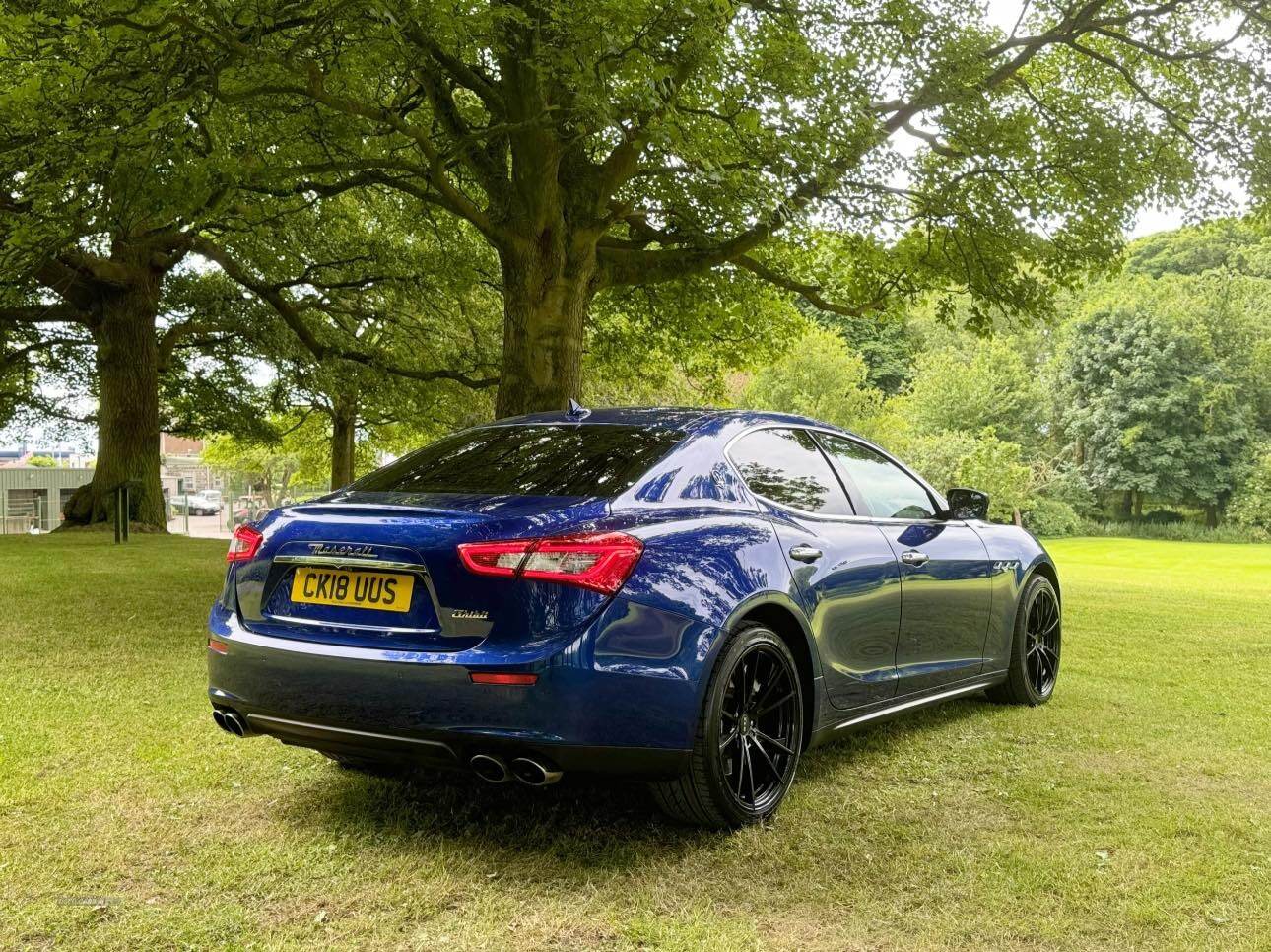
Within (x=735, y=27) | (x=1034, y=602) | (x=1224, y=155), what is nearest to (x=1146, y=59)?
(x=1224, y=155)

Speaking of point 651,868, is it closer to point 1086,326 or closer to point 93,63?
point 93,63

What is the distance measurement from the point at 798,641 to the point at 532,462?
124 centimetres

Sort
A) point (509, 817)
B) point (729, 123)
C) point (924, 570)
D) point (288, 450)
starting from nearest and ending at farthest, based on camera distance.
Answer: point (509, 817)
point (924, 570)
point (729, 123)
point (288, 450)

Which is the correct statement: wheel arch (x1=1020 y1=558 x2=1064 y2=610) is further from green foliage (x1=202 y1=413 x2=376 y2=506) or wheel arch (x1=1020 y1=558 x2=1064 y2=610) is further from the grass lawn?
green foliage (x1=202 y1=413 x2=376 y2=506)

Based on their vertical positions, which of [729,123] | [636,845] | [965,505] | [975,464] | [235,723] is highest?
[729,123]

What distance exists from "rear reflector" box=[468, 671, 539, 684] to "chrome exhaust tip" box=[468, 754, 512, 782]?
0.81ft

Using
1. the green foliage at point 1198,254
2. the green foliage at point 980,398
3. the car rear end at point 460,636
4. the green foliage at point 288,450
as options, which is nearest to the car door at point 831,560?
the car rear end at point 460,636

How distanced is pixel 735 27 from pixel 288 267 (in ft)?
33.7

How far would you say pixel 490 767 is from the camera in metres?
3.60

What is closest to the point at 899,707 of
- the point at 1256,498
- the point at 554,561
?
the point at 554,561

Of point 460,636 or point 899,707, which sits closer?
point 460,636

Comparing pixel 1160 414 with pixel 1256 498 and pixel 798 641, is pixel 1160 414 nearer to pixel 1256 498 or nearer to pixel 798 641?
pixel 1256 498

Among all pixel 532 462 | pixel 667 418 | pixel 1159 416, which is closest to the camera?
pixel 532 462

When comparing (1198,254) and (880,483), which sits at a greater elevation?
(1198,254)
